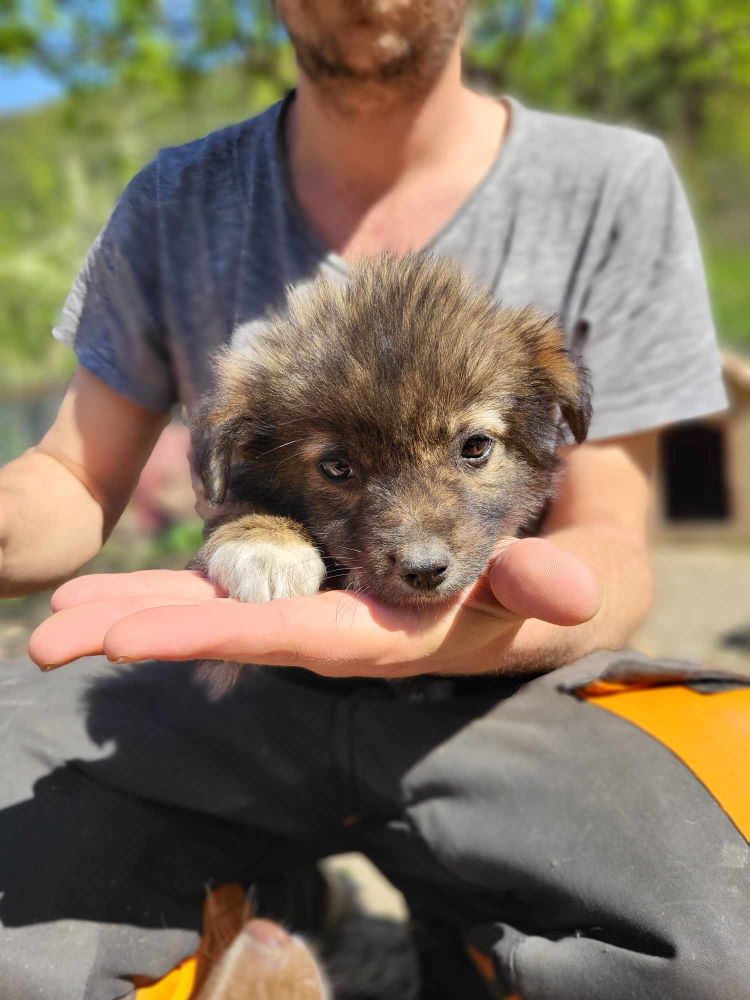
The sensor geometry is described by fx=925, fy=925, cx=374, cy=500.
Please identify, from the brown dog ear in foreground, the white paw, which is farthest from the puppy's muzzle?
the brown dog ear in foreground

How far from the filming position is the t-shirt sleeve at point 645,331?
2732 millimetres

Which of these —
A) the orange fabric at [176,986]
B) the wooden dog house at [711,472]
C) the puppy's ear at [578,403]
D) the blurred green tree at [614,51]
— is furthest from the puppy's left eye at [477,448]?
the blurred green tree at [614,51]

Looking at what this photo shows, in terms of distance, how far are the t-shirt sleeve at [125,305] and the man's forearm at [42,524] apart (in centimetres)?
33

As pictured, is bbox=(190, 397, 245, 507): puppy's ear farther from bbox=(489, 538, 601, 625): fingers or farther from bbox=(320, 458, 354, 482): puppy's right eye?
bbox=(489, 538, 601, 625): fingers

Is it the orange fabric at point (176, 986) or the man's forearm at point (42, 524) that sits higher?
the man's forearm at point (42, 524)

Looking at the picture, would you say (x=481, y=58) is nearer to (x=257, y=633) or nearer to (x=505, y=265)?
(x=505, y=265)

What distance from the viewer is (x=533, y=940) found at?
237cm

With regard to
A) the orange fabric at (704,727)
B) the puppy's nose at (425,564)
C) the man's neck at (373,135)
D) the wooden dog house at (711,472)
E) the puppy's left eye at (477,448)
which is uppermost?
the man's neck at (373,135)

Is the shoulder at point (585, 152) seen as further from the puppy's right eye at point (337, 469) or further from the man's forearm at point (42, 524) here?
the man's forearm at point (42, 524)

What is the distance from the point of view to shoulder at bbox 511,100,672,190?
110 inches

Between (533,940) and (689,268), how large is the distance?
1.96 m

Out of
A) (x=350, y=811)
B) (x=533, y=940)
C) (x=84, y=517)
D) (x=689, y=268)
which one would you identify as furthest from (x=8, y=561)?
(x=689, y=268)

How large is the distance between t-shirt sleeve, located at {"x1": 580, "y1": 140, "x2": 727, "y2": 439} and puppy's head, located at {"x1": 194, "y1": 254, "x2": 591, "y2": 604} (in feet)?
1.35

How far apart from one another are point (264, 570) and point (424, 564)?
0.38 metres
